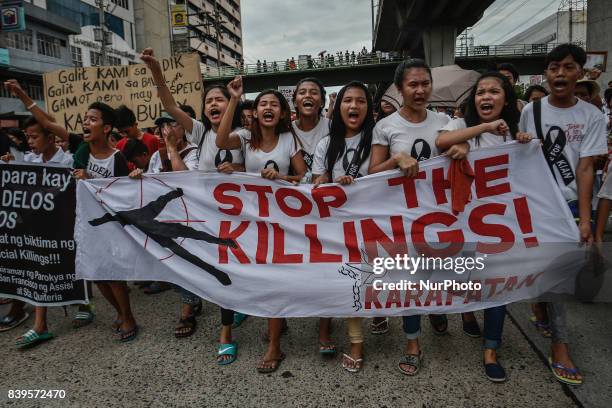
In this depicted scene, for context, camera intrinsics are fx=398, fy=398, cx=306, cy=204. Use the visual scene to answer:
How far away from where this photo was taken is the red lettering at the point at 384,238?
2.69m

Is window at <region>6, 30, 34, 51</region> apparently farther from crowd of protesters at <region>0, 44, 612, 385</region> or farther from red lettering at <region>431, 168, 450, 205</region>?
red lettering at <region>431, 168, 450, 205</region>

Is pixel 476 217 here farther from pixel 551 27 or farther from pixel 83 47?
pixel 551 27

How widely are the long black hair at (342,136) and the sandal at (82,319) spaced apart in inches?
98.2

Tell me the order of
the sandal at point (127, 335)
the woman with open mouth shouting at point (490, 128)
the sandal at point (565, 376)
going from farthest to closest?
1. the sandal at point (127, 335)
2. the woman with open mouth shouting at point (490, 128)
3. the sandal at point (565, 376)

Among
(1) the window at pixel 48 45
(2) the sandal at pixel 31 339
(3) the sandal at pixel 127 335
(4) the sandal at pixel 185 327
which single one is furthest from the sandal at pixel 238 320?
(1) the window at pixel 48 45

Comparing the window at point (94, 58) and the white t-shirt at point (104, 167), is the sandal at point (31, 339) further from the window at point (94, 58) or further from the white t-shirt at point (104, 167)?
the window at point (94, 58)

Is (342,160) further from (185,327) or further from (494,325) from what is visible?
(185,327)

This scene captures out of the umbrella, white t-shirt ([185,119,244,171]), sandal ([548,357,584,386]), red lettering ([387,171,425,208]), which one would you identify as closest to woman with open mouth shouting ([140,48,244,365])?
white t-shirt ([185,119,244,171])

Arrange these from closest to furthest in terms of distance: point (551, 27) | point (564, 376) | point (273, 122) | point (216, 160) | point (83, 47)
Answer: point (564, 376), point (273, 122), point (216, 160), point (83, 47), point (551, 27)

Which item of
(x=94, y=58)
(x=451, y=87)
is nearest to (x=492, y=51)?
(x=451, y=87)

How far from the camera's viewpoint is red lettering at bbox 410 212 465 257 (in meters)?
2.63

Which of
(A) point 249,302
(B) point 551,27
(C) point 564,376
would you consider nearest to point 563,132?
(C) point 564,376

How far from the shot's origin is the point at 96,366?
2.79 meters

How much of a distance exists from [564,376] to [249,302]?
2008 millimetres
